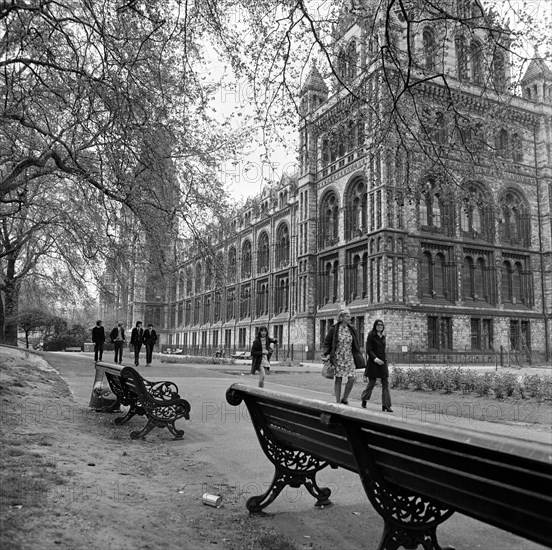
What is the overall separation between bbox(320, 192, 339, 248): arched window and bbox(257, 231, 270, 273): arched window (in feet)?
42.6

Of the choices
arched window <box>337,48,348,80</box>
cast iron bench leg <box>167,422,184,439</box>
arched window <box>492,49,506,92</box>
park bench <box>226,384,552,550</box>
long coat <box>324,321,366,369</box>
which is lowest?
cast iron bench leg <box>167,422,184,439</box>

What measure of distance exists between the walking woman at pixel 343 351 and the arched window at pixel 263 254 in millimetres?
42451

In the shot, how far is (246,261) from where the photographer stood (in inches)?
2248

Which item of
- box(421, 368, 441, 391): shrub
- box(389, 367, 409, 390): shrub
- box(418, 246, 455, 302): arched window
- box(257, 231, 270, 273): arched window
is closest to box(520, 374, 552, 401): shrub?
box(421, 368, 441, 391): shrub

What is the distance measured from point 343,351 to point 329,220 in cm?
3055

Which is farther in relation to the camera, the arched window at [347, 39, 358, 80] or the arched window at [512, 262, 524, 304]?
the arched window at [512, 262, 524, 304]

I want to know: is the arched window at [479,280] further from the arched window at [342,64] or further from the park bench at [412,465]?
the park bench at [412,465]

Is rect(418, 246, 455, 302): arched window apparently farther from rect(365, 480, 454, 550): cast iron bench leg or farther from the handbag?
rect(365, 480, 454, 550): cast iron bench leg

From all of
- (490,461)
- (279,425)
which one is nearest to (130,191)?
(279,425)

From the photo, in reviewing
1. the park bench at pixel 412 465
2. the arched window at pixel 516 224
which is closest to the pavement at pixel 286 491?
the park bench at pixel 412 465

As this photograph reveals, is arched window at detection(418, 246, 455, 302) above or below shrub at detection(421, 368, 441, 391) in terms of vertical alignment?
above

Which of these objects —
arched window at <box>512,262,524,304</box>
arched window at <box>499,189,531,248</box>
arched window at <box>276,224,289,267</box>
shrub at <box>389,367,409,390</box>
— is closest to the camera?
shrub at <box>389,367,409,390</box>

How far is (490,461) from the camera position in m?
2.16

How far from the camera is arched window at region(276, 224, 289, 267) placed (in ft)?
160
